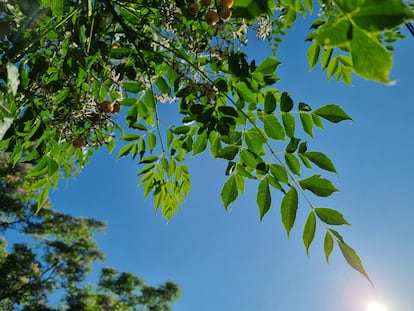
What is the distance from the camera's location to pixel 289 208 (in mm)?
1054

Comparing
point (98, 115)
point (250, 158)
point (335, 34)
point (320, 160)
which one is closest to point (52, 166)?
point (98, 115)

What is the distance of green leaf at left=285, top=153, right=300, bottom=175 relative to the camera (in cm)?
123

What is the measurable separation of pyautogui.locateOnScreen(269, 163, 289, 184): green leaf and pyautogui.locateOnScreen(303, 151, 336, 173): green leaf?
3.9 inches

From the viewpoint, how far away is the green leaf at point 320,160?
121 cm

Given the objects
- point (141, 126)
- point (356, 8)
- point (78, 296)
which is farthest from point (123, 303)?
point (356, 8)

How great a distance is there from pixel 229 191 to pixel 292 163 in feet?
0.72

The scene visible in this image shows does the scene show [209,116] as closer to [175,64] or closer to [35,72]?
[175,64]

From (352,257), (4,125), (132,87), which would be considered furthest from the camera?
(132,87)

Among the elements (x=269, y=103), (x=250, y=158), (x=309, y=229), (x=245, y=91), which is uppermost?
(x=245, y=91)

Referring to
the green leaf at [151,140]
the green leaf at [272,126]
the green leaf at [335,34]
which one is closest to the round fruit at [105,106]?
the green leaf at [151,140]

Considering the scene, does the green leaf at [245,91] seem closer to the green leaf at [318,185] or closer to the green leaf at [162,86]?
the green leaf at [162,86]

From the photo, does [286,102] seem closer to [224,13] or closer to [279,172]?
[279,172]

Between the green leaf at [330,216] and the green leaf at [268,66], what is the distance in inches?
21.4

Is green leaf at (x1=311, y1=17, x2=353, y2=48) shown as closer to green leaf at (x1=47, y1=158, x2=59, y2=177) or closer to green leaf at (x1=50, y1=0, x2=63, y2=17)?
green leaf at (x1=50, y1=0, x2=63, y2=17)
